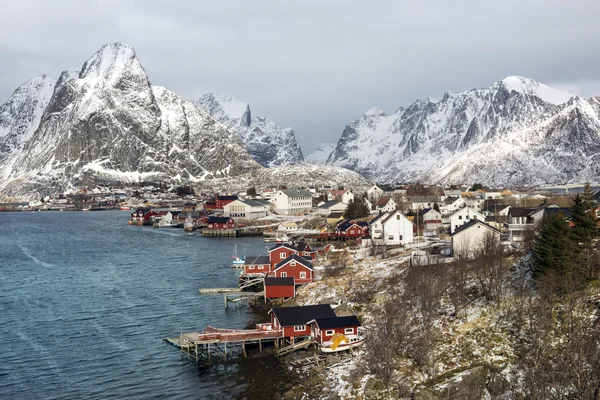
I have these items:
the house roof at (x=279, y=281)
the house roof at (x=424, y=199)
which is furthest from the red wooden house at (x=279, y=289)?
the house roof at (x=424, y=199)

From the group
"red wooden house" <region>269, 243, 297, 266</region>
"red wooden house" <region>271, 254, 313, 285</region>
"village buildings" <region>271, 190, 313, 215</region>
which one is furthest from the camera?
"village buildings" <region>271, 190, 313, 215</region>

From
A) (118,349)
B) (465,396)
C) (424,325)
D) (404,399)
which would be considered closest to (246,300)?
(118,349)

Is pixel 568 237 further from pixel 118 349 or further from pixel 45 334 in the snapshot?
pixel 45 334

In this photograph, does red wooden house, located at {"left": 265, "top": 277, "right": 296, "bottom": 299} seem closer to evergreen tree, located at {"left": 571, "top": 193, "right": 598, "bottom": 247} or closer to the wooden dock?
the wooden dock

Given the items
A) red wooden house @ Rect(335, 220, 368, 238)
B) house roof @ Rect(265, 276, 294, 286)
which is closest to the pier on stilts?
house roof @ Rect(265, 276, 294, 286)

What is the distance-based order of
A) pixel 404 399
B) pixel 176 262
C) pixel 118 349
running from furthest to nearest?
pixel 176 262 < pixel 118 349 < pixel 404 399

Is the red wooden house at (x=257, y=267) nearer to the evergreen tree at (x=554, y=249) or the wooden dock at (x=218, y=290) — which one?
the wooden dock at (x=218, y=290)
